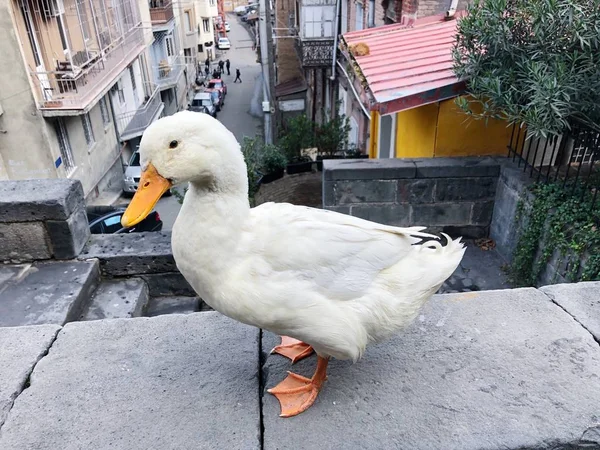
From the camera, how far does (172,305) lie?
3643 mm

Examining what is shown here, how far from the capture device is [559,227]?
12.2ft

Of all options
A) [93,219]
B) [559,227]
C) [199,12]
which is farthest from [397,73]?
[199,12]

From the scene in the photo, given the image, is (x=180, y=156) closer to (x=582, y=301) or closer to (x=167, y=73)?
(x=582, y=301)

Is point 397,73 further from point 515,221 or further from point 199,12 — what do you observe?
point 199,12

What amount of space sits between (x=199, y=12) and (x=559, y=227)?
34060 millimetres

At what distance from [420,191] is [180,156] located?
3654mm

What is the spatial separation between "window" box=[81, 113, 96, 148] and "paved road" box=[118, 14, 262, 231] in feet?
6.99

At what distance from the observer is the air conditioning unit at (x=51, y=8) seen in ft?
38.2

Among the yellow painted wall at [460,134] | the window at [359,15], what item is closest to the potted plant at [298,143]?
the window at [359,15]

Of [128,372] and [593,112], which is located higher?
[593,112]

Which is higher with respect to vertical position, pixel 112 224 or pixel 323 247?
pixel 323 247

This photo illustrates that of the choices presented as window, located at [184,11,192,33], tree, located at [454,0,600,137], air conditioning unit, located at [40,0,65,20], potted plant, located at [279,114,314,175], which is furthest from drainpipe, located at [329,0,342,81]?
window, located at [184,11,192,33]

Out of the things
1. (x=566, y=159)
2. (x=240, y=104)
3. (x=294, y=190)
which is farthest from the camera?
(x=240, y=104)

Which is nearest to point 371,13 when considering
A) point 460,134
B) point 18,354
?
point 460,134
